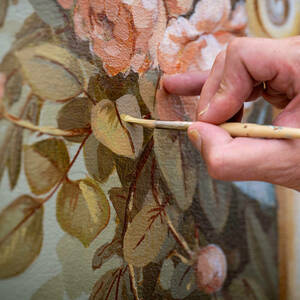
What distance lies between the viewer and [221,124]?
34 centimetres

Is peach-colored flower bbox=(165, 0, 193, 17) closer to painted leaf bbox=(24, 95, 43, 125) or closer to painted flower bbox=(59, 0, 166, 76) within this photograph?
painted flower bbox=(59, 0, 166, 76)

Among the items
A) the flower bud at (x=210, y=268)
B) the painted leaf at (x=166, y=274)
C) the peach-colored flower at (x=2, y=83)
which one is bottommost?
the flower bud at (x=210, y=268)

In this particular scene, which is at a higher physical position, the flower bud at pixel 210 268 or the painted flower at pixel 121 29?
the painted flower at pixel 121 29

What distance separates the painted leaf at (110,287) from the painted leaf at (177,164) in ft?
0.37

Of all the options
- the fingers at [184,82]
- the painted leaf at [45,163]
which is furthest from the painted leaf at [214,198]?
the painted leaf at [45,163]

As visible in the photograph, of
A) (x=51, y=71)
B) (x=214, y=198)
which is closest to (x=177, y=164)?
(x=214, y=198)

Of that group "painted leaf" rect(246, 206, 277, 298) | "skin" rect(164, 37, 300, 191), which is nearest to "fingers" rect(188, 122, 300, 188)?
"skin" rect(164, 37, 300, 191)

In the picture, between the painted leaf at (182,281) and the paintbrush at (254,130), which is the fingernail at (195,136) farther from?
the painted leaf at (182,281)

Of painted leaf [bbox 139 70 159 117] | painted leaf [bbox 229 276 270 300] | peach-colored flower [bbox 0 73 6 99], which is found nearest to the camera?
peach-colored flower [bbox 0 73 6 99]

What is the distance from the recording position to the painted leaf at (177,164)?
421 mm

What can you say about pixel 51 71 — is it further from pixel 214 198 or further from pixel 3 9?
pixel 214 198

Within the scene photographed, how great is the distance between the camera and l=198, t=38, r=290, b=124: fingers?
322 mm

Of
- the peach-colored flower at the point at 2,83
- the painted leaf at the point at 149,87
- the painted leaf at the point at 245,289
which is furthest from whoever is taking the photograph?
the painted leaf at the point at 245,289

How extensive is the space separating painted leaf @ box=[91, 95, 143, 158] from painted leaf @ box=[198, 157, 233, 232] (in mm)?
123
